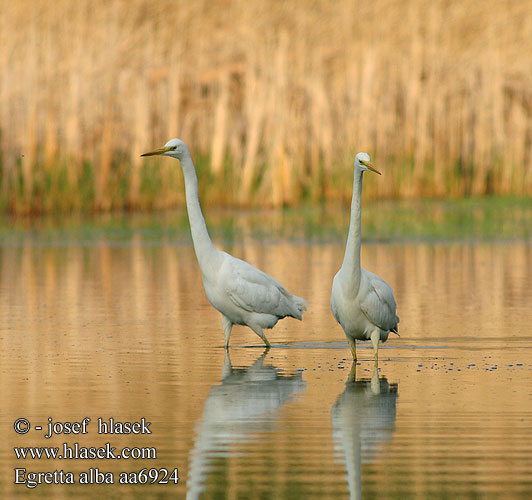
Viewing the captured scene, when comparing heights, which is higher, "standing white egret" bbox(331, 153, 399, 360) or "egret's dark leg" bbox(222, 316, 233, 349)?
"standing white egret" bbox(331, 153, 399, 360)

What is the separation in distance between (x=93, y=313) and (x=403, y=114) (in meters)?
16.8

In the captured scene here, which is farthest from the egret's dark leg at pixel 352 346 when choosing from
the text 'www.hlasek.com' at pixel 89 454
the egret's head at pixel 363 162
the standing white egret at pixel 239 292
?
the text 'www.hlasek.com' at pixel 89 454

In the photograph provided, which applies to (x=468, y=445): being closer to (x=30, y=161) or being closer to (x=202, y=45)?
(x=30, y=161)

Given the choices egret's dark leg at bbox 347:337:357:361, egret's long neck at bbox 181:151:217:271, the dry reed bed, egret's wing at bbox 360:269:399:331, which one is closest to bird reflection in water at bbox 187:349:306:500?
egret's dark leg at bbox 347:337:357:361

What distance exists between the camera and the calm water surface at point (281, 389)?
5.76 m

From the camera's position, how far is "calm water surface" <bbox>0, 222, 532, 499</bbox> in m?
5.76

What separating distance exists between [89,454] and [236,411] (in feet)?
3.94

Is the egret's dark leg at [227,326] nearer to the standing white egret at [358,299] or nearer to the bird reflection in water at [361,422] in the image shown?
the standing white egret at [358,299]

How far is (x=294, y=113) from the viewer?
85.2ft

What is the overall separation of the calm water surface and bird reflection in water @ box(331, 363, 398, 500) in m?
0.01

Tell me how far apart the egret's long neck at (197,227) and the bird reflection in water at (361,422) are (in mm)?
1871

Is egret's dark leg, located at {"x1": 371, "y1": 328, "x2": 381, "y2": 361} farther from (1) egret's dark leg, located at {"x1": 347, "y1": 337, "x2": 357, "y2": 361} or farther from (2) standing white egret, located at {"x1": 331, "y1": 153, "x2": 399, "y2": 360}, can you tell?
(1) egret's dark leg, located at {"x1": 347, "y1": 337, "x2": 357, "y2": 361}

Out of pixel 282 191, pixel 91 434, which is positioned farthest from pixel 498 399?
pixel 282 191

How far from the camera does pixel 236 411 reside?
7.22 meters
